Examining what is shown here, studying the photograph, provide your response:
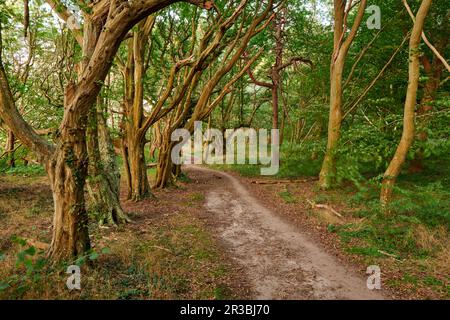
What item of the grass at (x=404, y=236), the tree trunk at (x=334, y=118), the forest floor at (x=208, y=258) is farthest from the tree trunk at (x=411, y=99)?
the tree trunk at (x=334, y=118)

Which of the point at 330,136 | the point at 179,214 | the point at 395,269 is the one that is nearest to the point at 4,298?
the point at 179,214

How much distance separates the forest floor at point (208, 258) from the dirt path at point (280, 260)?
19 mm

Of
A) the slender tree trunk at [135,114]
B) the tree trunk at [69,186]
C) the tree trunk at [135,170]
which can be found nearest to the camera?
the tree trunk at [69,186]

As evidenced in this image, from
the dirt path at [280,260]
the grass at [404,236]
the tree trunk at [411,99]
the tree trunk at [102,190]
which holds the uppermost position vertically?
the tree trunk at [411,99]

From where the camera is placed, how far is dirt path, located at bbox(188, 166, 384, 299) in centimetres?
495

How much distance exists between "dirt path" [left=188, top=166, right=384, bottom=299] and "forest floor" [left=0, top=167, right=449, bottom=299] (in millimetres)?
19

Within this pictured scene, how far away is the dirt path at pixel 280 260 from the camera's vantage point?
495 centimetres

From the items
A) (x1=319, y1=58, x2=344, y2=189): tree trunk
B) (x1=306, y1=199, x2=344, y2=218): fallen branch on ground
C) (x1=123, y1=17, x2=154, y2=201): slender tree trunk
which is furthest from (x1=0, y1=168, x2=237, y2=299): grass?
(x1=319, y1=58, x2=344, y2=189): tree trunk

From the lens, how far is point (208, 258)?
6.22 meters

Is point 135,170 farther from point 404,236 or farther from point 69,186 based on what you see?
point 404,236

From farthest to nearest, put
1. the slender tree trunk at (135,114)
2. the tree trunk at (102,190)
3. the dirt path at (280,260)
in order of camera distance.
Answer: the slender tree trunk at (135,114) < the tree trunk at (102,190) < the dirt path at (280,260)

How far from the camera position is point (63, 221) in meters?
4.79

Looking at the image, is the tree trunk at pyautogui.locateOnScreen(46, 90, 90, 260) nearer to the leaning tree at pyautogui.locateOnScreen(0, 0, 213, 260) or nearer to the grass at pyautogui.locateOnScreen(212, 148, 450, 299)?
the leaning tree at pyautogui.locateOnScreen(0, 0, 213, 260)

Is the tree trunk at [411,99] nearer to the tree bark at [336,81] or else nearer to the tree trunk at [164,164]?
the tree bark at [336,81]
